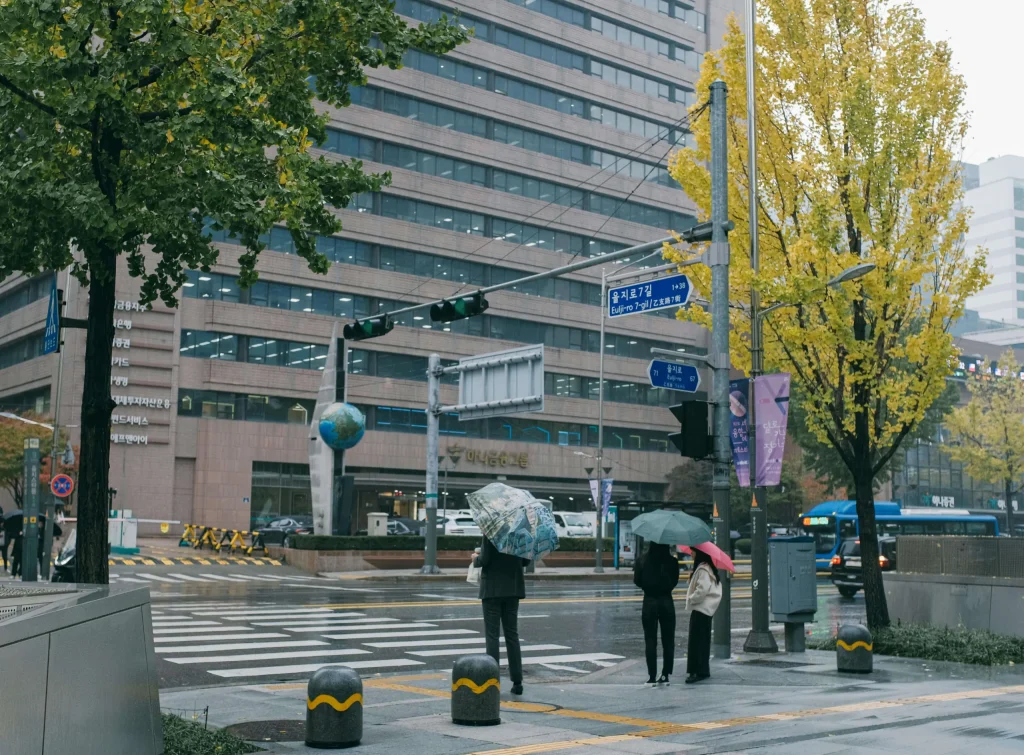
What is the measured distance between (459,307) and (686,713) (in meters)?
13.3

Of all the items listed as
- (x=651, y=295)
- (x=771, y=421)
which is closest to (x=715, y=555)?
(x=771, y=421)

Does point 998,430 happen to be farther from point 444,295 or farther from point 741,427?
point 741,427

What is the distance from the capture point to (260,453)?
62.1m

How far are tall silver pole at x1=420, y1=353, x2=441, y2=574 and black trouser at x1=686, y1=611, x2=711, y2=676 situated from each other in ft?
76.1

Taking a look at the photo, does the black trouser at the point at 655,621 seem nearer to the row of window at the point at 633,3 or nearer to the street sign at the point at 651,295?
the street sign at the point at 651,295

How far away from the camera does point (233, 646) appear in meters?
16.2

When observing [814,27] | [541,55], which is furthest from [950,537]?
[541,55]

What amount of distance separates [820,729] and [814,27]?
12008 millimetres

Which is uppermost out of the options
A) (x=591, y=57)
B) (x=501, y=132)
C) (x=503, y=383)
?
(x=591, y=57)

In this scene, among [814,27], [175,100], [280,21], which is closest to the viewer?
[175,100]

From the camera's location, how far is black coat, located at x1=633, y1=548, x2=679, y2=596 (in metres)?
12.0

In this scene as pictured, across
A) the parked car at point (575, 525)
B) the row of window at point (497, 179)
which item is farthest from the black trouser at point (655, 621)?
the row of window at point (497, 179)

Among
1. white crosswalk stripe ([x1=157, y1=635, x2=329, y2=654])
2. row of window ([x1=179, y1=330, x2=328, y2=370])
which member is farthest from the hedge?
Answer: white crosswalk stripe ([x1=157, y1=635, x2=329, y2=654])

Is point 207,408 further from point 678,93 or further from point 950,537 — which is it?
point 950,537
